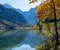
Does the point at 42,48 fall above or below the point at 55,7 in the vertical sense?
below

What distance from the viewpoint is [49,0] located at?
870 inches

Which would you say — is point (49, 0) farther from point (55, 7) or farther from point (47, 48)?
point (47, 48)

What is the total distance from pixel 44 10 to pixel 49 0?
1.20 metres

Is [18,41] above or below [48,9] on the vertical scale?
below

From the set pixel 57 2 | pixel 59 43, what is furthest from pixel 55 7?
pixel 59 43

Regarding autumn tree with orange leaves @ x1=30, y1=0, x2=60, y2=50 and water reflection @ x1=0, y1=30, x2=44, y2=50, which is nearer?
autumn tree with orange leaves @ x1=30, y1=0, x2=60, y2=50

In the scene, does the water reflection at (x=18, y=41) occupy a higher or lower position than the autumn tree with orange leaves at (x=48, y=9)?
lower

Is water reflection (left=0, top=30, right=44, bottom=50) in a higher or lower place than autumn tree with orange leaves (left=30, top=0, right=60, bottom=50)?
lower

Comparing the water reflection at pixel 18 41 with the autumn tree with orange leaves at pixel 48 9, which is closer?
the autumn tree with orange leaves at pixel 48 9

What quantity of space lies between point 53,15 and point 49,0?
1.75 metres

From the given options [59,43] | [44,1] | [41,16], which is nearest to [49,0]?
[44,1]

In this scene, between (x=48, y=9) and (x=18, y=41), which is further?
(x=18, y=41)

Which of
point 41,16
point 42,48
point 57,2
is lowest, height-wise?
point 42,48

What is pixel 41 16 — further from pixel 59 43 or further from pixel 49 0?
pixel 59 43
